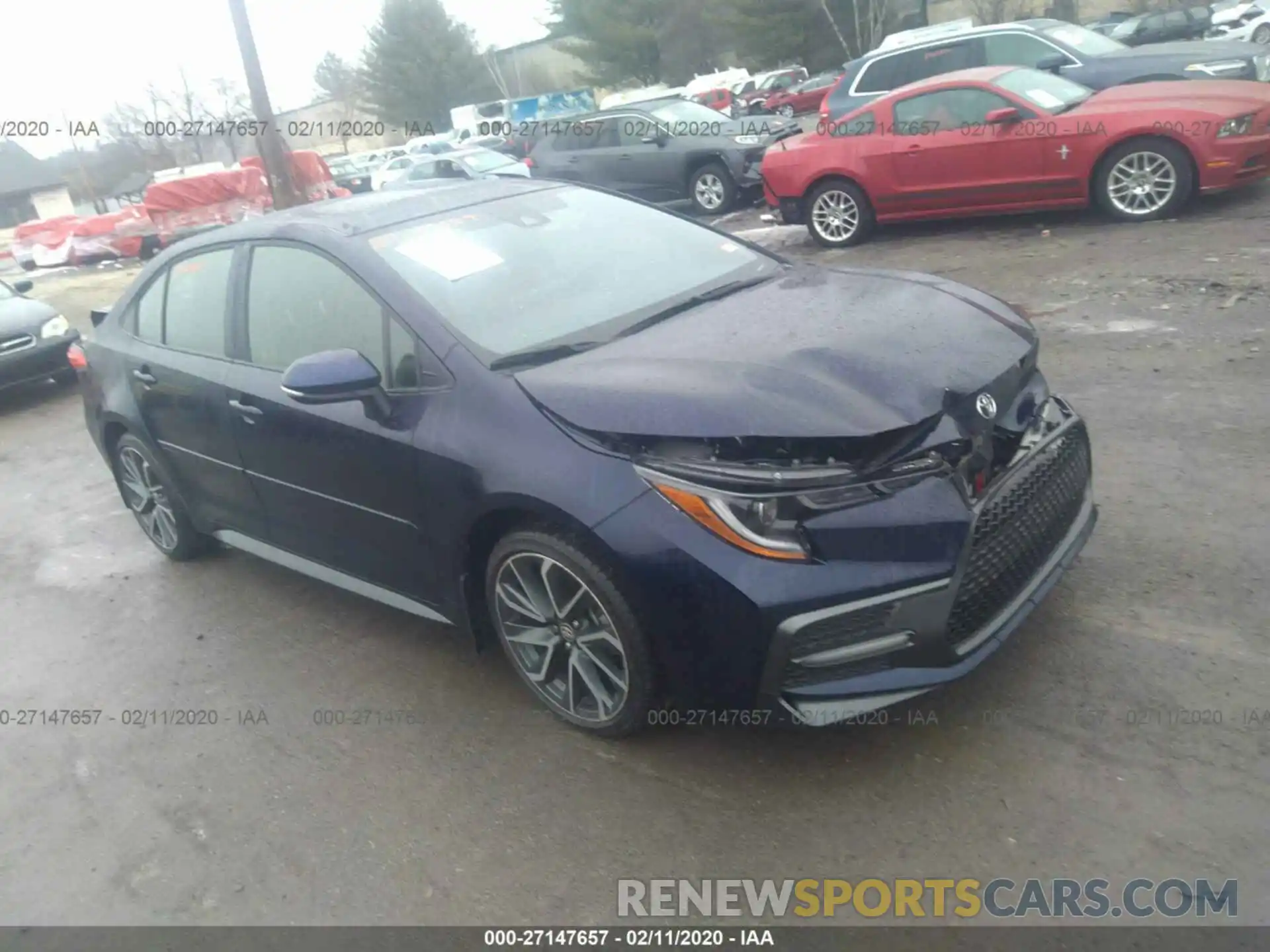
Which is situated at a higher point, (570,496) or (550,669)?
(570,496)

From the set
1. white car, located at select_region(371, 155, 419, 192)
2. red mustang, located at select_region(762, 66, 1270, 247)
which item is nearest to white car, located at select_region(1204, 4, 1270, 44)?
red mustang, located at select_region(762, 66, 1270, 247)

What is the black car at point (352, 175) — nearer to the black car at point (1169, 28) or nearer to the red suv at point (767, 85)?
the red suv at point (767, 85)

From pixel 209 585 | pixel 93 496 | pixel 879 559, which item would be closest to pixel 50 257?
pixel 93 496

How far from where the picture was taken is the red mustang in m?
8.25

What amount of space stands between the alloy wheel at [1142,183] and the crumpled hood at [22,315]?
1006 cm

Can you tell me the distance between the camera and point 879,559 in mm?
2701

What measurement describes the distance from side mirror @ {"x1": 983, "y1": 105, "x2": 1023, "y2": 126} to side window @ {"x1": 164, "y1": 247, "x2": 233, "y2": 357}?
23.4 ft

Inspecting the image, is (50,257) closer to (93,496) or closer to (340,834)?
(93,496)

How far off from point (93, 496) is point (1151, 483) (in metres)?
6.33

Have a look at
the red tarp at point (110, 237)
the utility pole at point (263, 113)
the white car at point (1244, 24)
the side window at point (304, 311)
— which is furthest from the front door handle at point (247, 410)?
the white car at point (1244, 24)

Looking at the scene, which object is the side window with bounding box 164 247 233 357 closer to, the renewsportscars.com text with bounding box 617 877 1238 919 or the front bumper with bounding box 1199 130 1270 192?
the renewsportscars.com text with bounding box 617 877 1238 919

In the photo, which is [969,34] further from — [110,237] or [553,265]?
[110,237]

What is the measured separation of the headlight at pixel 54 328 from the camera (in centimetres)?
1008

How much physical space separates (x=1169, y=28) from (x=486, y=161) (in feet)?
54.0
